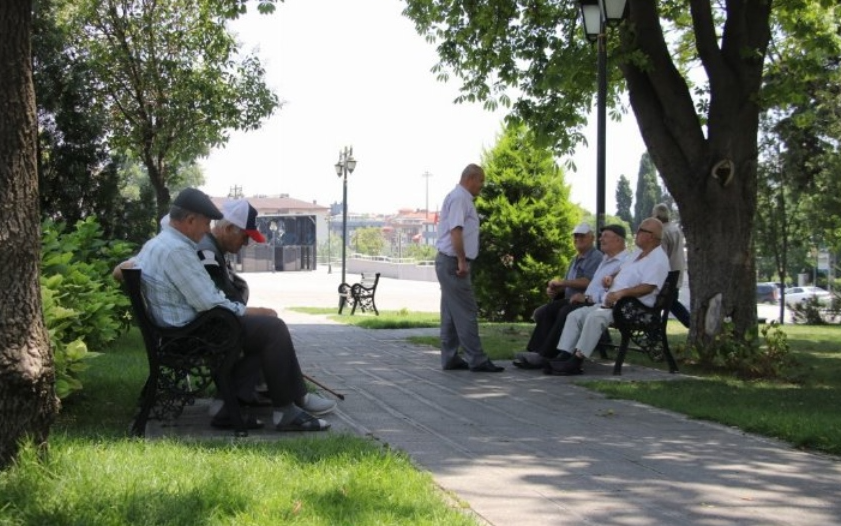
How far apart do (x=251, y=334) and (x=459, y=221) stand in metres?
3.69

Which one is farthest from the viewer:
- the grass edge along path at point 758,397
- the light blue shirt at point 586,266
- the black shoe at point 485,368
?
the light blue shirt at point 586,266

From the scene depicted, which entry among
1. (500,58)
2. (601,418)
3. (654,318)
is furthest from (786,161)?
(601,418)

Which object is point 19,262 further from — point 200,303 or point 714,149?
point 714,149

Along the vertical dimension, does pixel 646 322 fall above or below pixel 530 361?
above

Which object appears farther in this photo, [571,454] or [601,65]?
[601,65]

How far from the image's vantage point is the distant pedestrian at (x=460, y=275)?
8641 mm

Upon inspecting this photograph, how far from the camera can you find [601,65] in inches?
414

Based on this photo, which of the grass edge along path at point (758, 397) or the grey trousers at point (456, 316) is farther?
the grey trousers at point (456, 316)

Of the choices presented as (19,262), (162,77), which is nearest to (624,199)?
(162,77)

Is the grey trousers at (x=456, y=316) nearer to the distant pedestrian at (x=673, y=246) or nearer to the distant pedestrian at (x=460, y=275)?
the distant pedestrian at (x=460, y=275)

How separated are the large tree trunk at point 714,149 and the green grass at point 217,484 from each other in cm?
552

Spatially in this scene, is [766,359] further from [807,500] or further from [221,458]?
[221,458]

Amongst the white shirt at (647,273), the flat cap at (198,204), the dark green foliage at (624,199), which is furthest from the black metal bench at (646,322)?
the dark green foliage at (624,199)

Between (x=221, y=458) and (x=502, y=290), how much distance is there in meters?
15.7
